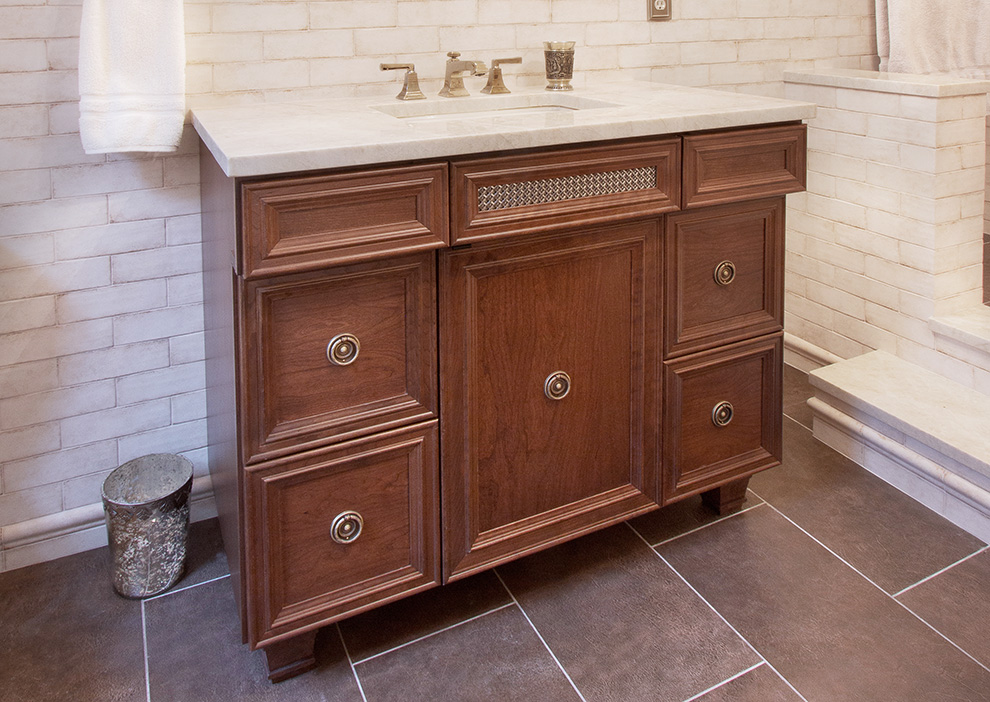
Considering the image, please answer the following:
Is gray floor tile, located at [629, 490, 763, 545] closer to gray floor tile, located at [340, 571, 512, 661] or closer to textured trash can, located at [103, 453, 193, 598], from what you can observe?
gray floor tile, located at [340, 571, 512, 661]

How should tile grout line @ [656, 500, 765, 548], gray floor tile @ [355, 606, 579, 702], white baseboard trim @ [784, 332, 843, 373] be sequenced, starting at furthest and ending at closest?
1. white baseboard trim @ [784, 332, 843, 373]
2. tile grout line @ [656, 500, 765, 548]
3. gray floor tile @ [355, 606, 579, 702]

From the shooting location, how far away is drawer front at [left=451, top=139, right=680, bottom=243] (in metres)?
1.65

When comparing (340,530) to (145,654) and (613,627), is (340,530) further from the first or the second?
(613,627)

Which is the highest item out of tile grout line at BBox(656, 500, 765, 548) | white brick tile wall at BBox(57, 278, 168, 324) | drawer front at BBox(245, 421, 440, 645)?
white brick tile wall at BBox(57, 278, 168, 324)

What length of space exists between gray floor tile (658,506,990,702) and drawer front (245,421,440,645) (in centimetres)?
69

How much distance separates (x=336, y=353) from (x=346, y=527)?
35cm

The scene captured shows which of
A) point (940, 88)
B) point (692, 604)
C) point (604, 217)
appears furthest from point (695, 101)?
point (692, 604)

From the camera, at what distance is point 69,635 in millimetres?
1884

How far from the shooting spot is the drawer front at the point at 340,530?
1643 millimetres

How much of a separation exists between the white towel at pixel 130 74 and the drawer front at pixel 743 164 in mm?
1077

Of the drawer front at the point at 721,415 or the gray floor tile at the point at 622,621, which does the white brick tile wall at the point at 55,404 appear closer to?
the gray floor tile at the point at 622,621

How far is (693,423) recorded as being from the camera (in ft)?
6.86

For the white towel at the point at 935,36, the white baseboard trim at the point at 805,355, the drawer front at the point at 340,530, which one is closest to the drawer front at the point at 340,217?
the drawer front at the point at 340,530

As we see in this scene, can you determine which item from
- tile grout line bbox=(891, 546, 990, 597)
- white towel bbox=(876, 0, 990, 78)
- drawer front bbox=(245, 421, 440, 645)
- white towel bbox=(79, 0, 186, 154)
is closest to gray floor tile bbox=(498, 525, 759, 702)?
drawer front bbox=(245, 421, 440, 645)
